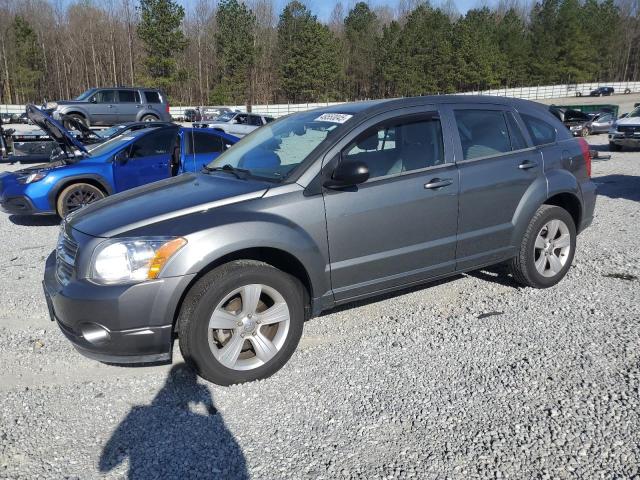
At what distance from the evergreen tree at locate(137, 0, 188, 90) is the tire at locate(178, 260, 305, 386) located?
53309mm

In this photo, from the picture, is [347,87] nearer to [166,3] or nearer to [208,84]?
[208,84]

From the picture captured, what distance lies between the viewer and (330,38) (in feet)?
203

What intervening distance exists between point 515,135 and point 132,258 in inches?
131

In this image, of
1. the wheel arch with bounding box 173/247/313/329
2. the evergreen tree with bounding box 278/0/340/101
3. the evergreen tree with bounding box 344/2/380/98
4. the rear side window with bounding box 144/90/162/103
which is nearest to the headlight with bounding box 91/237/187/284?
the wheel arch with bounding box 173/247/313/329

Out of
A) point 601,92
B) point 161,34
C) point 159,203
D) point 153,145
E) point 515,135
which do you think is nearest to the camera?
point 159,203

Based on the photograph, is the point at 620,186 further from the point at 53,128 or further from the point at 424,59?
the point at 424,59

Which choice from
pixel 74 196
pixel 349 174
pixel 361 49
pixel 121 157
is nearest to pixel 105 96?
pixel 121 157

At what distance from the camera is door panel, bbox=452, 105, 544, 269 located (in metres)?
4.17


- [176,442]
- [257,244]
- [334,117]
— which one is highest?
[334,117]

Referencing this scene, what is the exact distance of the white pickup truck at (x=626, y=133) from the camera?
53.8ft

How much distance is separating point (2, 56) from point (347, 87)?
139ft

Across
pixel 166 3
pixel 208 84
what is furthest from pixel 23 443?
pixel 208 84

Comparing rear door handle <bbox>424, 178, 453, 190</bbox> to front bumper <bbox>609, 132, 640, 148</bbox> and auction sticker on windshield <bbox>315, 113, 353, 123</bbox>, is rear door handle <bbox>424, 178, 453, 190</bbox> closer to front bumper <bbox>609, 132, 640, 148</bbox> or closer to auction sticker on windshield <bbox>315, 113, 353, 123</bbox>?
auction sticker on windshield <bbox>315, 113, 353, 123</bbox>

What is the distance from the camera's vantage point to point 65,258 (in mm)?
3398
